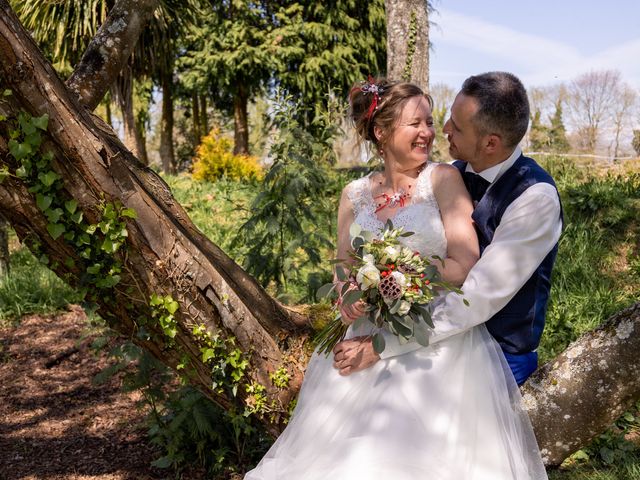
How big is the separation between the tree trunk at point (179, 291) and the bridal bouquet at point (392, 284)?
64cm

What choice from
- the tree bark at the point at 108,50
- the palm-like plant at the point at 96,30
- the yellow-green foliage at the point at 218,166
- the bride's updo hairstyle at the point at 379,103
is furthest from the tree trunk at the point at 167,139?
the bride's updo hairstyle at the point at 379,103

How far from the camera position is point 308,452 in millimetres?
2414

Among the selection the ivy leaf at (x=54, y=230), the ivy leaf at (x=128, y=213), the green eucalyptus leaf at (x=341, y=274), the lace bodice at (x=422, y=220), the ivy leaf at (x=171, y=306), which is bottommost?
the ivy leaf at (x=171, y=306)

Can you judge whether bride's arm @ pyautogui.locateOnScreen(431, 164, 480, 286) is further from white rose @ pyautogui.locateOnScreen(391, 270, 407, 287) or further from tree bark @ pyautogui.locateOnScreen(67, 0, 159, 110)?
tree bark @ pyautogui.locateOnScreen(67, 0, 159, 110)

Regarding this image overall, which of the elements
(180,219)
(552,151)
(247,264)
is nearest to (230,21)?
(552,151)

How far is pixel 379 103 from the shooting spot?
278cm

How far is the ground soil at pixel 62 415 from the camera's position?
423cm

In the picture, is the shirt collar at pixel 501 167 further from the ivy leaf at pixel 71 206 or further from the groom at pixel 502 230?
the ivy leaf at pixel 71 206

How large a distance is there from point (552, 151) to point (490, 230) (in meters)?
7.23

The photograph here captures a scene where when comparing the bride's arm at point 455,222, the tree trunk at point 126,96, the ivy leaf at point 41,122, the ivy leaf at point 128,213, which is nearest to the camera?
the ivy leaf at point 41,122

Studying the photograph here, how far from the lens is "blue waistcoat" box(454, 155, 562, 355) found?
8.05 feet

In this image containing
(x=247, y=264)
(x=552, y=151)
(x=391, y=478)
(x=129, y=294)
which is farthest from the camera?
(x=552, y=151)

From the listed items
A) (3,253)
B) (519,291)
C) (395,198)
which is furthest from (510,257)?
(3,253)

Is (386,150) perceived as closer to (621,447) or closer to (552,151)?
(621,447)
